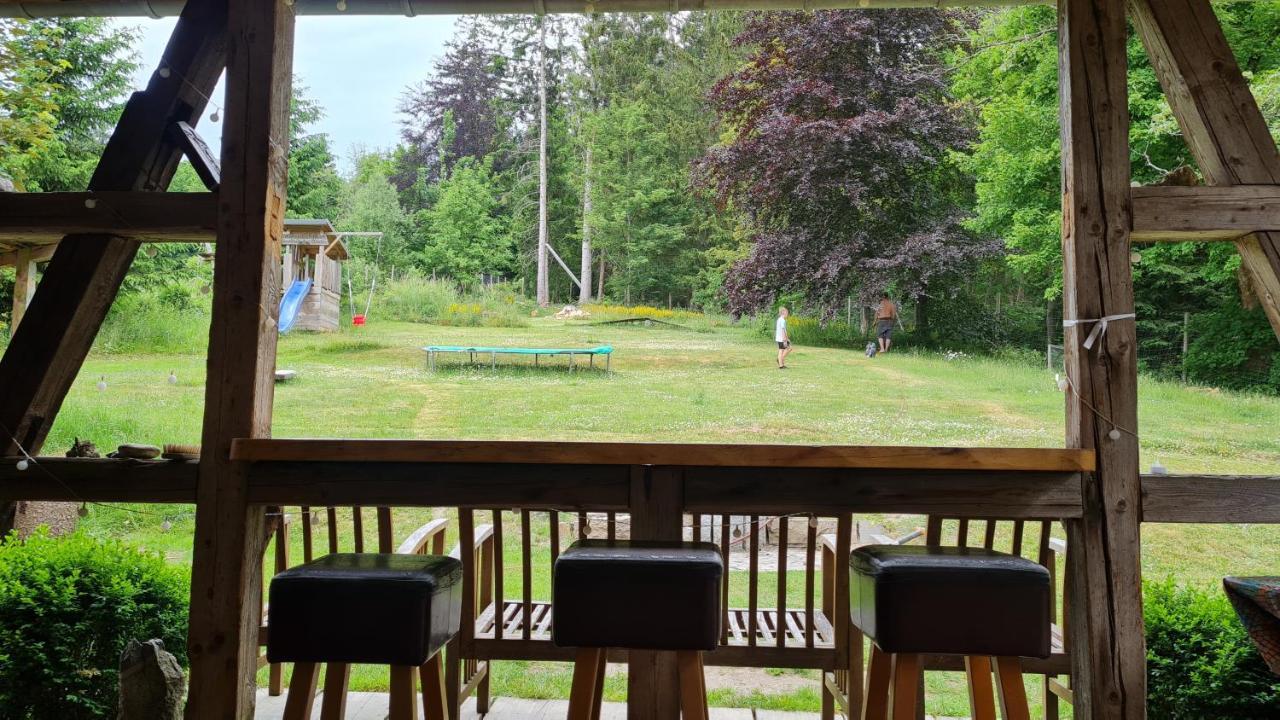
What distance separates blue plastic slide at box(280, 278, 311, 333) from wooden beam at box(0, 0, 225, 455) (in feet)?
6.95

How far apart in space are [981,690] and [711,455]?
2.63ft

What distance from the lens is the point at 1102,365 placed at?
2.22 metres

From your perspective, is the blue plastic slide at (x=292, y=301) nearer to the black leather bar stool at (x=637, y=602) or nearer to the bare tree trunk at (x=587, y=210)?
the bare tree trunk at (x=587, y=210)

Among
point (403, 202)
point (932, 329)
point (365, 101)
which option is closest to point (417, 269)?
point (403, 202)

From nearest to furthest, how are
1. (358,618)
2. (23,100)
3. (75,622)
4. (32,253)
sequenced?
(358,618) < (75,622) < (32,253) < (23,100)

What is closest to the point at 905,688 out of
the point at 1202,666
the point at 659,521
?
the point at 659,521

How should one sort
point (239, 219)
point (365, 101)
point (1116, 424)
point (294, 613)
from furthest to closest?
point (365, 101) < point (239, 219) < point (1116, 424) < point (294, 613)

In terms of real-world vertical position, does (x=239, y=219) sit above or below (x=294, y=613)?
above

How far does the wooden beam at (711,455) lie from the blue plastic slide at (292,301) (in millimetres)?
2715

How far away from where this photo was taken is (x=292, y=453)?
2225mm

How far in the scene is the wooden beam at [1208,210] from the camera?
2176 millimetres

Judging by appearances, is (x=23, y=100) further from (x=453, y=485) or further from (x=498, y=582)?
(x=498, y=582)

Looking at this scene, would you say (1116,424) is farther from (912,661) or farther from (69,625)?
(69,625)

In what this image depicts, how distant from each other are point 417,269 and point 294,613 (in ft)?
11.0
